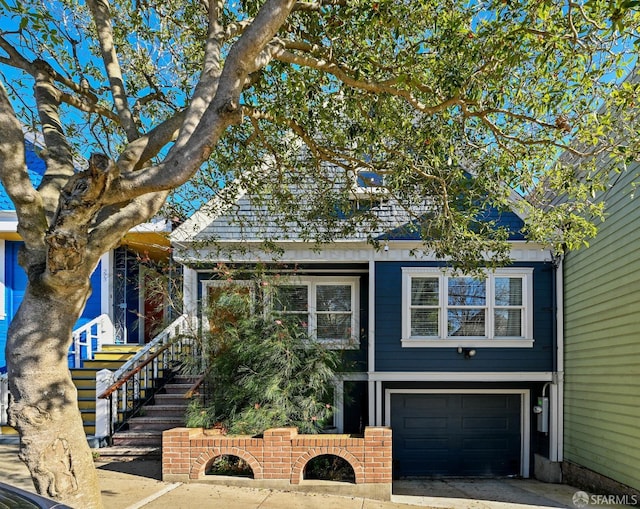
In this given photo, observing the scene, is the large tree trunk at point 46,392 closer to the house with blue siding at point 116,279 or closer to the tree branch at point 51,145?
the tree branch at point 51,145

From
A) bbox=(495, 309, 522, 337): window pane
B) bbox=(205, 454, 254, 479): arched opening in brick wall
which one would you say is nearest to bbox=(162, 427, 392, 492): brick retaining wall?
bbox=(205, 454, 254, 479): arched opening in brick wall

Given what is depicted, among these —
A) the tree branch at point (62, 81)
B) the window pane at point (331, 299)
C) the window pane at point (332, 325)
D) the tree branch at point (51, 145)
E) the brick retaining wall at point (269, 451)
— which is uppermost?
the tree branch at point (62, 81)

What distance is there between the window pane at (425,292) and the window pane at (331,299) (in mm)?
1416

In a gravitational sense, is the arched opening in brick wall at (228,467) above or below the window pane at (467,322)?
below

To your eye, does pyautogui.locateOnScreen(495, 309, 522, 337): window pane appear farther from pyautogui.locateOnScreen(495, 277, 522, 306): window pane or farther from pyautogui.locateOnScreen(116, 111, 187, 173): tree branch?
pyautogui.locateOnScreen(116, 111, 187, 173): tree branch

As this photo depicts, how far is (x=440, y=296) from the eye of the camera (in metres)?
10.6

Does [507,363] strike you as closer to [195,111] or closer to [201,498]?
[201,498]

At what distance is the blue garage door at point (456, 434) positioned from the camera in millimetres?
10945

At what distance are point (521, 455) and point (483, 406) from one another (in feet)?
4.04

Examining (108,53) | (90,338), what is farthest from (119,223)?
(90,338)

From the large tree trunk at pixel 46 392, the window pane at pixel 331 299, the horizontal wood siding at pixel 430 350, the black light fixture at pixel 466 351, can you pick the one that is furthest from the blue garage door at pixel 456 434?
the large tree trunk at pixel 46 392

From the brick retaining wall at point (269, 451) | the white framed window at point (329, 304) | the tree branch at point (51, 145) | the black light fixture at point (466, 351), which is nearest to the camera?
the tree branch at point (51, 145)

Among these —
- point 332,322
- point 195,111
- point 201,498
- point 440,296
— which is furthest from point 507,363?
point 195,111

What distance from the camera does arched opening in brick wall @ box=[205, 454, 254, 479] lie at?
7325 millimetres
